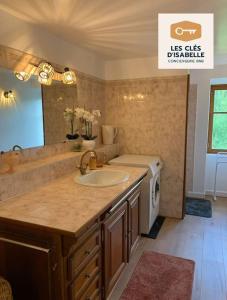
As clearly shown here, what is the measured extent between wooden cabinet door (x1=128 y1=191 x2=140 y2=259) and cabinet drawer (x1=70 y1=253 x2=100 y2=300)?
24.4 inches

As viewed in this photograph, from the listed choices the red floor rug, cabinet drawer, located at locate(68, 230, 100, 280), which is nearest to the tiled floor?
the red floor rug

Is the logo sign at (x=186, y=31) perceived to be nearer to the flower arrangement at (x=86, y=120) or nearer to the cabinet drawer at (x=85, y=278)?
the flower arrangement at (x=86, y=120)

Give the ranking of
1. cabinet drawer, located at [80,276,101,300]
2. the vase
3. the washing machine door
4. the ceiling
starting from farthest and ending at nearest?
→ 1. the washing machine door
2. the vase
3. the ceiling
4. cabinet drawer, located at [80,276,101,300]

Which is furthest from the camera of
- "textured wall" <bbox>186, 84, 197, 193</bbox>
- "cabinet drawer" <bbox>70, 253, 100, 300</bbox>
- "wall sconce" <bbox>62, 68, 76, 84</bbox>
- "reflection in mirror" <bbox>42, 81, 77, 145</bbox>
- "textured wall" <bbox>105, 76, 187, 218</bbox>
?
"textured wall" <bbox>186, 84, 197, 193</bbox>

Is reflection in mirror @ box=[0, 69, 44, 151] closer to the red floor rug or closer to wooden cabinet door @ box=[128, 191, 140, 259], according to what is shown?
wooden cabinet door @ box=[128, 191, 140, 259]

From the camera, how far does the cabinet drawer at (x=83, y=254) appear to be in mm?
1269

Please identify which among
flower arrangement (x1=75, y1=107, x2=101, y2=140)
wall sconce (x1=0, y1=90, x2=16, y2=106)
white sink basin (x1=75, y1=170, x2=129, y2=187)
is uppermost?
wall sconce (x1=0, y1=90, x2=16, y2=106)

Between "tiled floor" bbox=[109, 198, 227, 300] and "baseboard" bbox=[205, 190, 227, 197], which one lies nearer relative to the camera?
"tiled floor" bbox=[109, 198, 227, 300]

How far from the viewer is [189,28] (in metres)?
→ 1.95

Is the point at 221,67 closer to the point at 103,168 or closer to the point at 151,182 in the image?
the point at 151,182

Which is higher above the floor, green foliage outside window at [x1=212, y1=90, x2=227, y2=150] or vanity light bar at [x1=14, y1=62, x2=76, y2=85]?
vanity light bar at [x1=14, y1=62, x2=76, y2=85]

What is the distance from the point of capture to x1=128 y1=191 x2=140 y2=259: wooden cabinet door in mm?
2109

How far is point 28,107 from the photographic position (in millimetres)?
1998

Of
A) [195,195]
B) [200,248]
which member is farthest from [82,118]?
[195,195]
